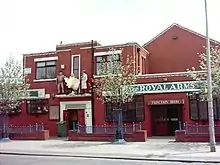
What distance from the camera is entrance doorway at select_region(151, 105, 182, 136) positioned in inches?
1024

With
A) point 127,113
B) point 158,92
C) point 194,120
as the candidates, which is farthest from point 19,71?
point 194,120

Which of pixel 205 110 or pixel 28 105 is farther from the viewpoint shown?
pixel 28 105

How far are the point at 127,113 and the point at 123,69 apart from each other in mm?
4975

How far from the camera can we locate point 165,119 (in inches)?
1036

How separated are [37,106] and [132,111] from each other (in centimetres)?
826

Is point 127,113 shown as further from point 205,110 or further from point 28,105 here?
point 28,105

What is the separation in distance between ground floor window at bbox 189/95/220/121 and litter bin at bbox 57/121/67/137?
9652 millimetres

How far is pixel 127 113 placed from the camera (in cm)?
2612

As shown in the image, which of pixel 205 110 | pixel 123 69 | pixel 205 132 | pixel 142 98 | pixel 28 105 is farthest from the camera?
pixel 28 105

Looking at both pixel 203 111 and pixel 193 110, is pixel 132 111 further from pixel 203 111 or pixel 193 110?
pixel 203 111

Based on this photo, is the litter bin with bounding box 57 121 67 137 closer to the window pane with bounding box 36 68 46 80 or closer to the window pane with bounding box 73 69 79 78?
the window pane with bounding box 73 69 79 78

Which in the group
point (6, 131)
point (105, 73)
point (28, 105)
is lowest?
point (6, 131)

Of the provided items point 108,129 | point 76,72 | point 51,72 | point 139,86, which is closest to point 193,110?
point 139,86

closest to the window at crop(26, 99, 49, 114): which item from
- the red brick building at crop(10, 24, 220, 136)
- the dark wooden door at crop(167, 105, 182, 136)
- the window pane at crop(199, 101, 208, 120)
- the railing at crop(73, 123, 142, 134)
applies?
the red brick building at crop(10, 24, 220, 136)
